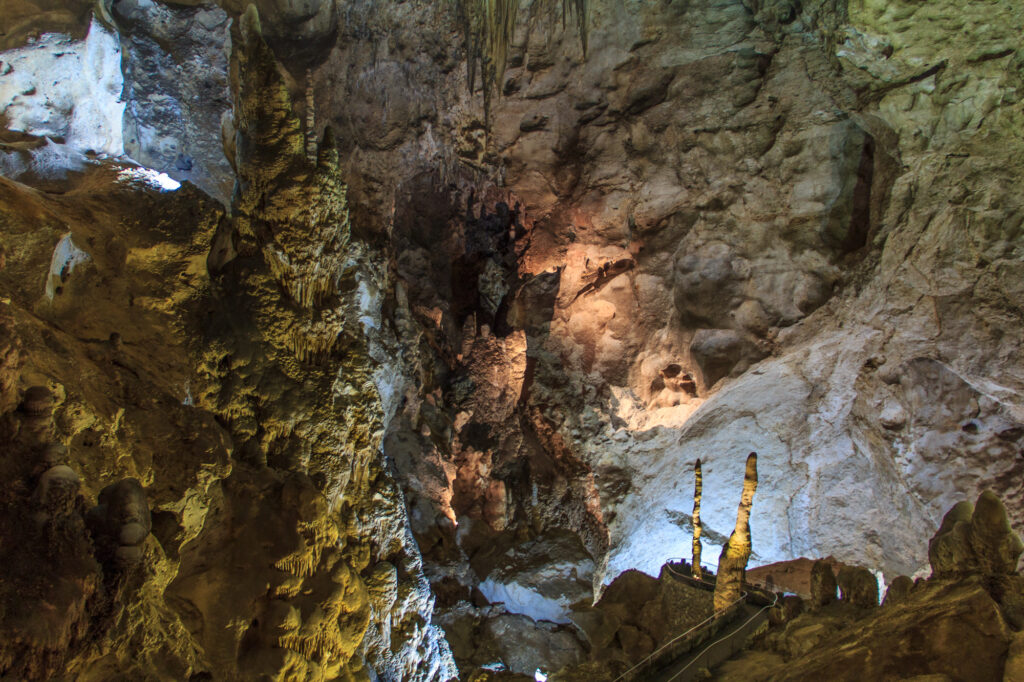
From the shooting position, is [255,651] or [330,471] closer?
[255,651]

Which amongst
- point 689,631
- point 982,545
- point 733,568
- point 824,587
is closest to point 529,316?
point 733,568

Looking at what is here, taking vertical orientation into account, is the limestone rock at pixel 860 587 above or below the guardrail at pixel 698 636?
above

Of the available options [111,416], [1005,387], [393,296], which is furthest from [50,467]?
[1005,387]

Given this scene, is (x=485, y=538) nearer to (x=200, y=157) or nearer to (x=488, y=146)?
(x=488, y=146)

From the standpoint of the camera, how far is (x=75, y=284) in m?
5.00

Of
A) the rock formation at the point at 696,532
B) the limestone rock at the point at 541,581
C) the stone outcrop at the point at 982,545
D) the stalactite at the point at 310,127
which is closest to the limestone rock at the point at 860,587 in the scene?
the stone outcrop at the point at 982,545

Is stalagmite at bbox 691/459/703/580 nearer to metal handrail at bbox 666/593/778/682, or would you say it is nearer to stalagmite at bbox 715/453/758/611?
stalagmite at bbox 715/453/758/611

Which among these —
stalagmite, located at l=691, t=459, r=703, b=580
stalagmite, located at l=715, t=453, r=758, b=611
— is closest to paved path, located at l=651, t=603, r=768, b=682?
stalagmite, located at l=715, t=453, r=758, b=611

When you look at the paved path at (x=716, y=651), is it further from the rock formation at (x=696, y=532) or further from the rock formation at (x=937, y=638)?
the rock formation at (x=696, y=532)

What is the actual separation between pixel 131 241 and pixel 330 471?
2.74m

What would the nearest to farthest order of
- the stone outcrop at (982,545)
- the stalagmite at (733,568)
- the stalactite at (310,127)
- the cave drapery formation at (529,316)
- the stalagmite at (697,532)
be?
the stone outcrop at (982,545)
the cave drapery formation at (529,316)
the stalactite at (310,127)
the stalagmite at (733,568)
the stalagmite at (697,532)

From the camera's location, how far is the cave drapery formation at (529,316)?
475 centimetres

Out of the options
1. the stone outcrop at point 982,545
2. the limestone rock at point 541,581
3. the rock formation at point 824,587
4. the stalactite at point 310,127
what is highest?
the stalactite at point 310,127

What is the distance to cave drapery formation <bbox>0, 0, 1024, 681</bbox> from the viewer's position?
4754 mm
